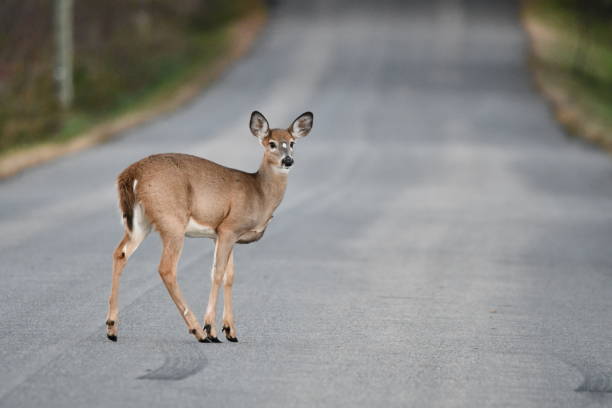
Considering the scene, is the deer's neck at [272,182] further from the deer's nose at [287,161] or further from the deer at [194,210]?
the deer's nose at [287,161]

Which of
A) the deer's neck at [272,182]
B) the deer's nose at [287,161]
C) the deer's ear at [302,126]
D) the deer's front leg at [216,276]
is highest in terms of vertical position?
the deer's ear at [302,126]

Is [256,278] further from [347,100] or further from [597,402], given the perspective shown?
[347,100]

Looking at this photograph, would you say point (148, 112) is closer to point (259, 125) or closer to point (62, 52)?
point (62, 52)

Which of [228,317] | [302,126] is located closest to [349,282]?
[302,126]

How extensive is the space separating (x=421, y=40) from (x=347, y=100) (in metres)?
17.0

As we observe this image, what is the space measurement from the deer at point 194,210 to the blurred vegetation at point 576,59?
21.9m

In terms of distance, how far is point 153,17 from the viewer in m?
57.2

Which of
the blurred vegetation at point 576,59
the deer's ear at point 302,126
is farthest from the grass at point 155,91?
the deer's ear at point 302,126

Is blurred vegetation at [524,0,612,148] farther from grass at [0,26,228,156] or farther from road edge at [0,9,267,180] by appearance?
grass at [0,26,228,156]

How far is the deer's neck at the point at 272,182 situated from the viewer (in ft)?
30.6

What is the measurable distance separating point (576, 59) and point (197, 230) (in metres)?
Result: 42.4

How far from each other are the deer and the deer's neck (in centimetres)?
1

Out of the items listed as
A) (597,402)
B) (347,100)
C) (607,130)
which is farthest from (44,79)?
(597,402)

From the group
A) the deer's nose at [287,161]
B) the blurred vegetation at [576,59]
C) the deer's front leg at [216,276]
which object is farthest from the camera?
the blurred vegetation at [576,59]
